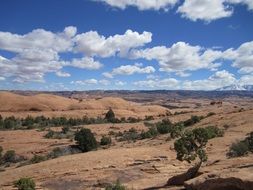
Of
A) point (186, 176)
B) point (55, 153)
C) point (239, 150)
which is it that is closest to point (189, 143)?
point (186, 176)

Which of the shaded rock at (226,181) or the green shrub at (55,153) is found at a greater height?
the shaded rock at (226,181)

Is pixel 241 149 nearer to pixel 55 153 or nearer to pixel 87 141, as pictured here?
pixel 87 141

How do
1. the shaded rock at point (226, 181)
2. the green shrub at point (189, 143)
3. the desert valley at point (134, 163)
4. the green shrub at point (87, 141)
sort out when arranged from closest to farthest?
the shaded rock at point (226, 181) → the desert valley at point (134, 163) → the green shrub at point (189, 143) → the green shrub at point (87, 141)

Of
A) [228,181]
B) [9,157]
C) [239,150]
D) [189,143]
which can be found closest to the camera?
[228,181]

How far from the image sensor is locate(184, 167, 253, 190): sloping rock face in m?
14.4

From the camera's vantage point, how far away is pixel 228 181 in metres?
15.0

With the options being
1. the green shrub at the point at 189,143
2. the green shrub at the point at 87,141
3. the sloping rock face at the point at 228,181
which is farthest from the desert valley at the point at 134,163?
the green shrub at the point at 189,143

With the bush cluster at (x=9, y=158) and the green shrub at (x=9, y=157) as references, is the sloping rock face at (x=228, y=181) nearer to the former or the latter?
the bush cluster at (x=9, y=158)

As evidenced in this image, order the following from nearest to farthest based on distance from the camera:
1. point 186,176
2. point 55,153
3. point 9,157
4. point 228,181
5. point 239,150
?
point 228,181 < point 186,176 < point 239,150 < point 55,153 < point 9,157

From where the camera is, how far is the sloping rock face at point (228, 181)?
47.3ft

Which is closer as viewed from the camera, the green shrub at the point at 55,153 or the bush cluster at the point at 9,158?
the green shrub at the point at 55,153

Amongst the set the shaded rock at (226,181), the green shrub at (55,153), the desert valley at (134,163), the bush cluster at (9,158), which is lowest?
the bush cluster at (9,158)

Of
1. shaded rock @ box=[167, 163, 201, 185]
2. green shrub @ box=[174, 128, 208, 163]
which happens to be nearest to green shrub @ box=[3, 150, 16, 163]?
green shrub @ box=[174, 128, 208, 163]

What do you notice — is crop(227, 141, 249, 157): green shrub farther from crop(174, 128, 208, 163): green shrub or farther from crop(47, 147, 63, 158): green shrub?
crop(47, 147, 63, 158): green shrub
